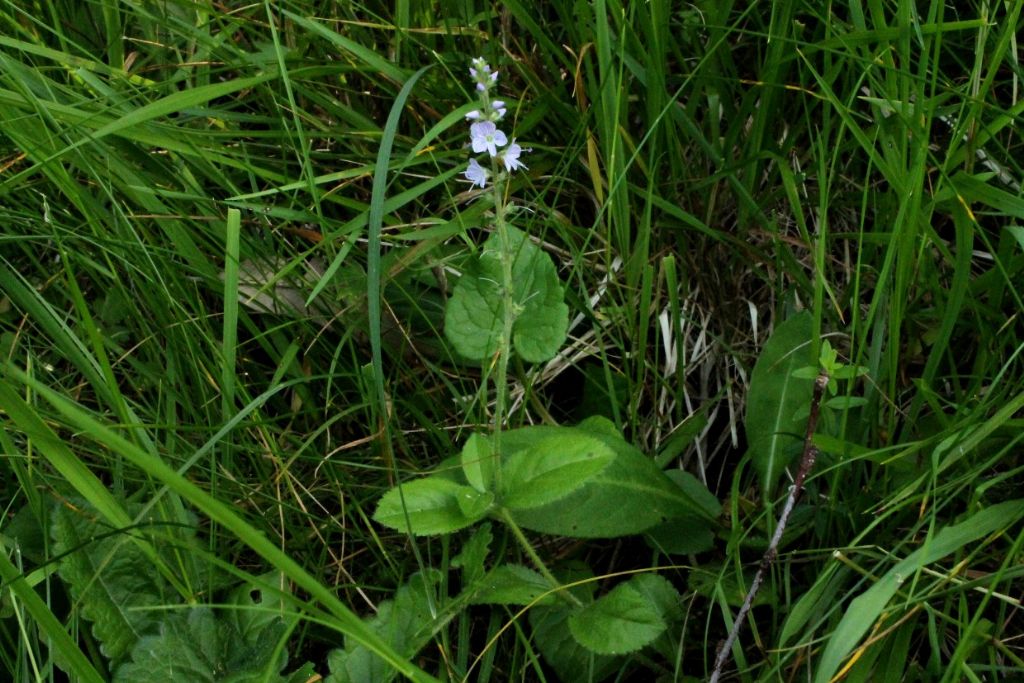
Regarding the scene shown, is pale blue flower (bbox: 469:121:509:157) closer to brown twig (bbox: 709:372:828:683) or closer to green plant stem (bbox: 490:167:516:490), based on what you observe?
green plant stem (bbox: 490:167:516:490)

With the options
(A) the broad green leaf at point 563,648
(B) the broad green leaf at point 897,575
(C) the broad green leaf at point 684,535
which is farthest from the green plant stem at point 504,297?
(B) the broad green leaf at point 897,575

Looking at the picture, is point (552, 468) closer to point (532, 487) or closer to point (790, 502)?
point (532, 487)

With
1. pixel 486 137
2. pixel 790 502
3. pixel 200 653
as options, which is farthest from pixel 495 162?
pixel 200 653

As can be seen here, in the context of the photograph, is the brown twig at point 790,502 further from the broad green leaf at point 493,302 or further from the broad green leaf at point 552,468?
the broad green leaf at point 493,302

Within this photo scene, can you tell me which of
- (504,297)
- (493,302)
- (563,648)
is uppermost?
(504,297)

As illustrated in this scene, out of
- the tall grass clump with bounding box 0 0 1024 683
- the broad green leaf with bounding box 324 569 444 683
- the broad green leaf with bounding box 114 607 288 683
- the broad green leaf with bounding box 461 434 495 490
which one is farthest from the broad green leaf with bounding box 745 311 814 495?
the broad green leaf with bounding box 114 607 288 683

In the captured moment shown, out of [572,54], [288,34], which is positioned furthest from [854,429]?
[288,34]
